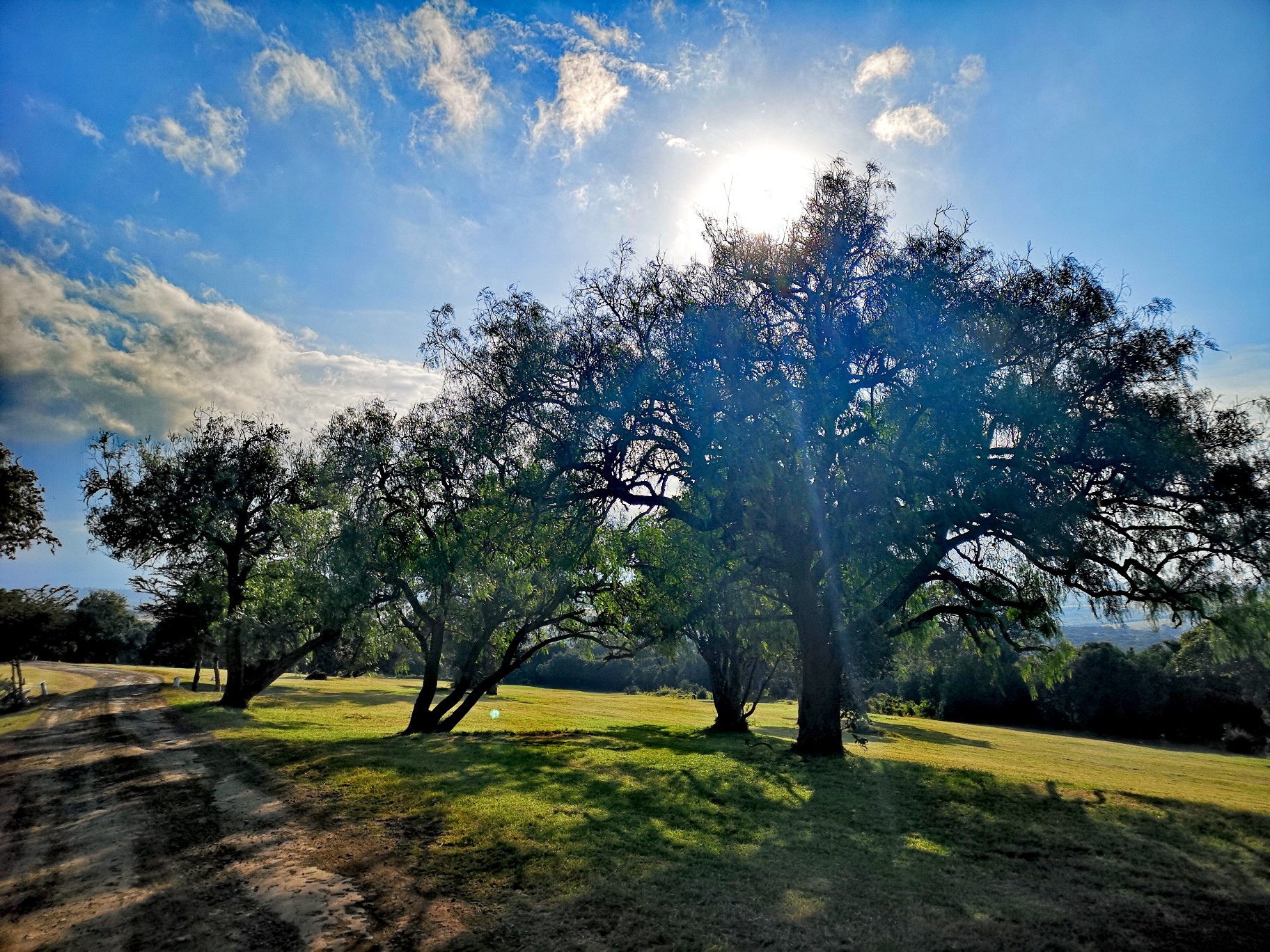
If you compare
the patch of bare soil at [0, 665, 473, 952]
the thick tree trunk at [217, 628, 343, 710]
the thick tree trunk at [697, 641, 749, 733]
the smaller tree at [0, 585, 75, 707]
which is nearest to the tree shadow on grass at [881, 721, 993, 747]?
the thick tree trunk at [697, 641, 749, 733]

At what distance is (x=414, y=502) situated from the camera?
18125 mm

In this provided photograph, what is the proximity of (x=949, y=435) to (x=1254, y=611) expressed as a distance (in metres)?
8.08

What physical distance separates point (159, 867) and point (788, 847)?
24.1ft

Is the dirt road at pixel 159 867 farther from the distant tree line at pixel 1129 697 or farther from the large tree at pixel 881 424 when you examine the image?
the distant tree line at pixel 1129 697

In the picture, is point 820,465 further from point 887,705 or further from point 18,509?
point 887,705

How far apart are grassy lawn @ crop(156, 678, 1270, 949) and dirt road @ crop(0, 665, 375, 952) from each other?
1002mm

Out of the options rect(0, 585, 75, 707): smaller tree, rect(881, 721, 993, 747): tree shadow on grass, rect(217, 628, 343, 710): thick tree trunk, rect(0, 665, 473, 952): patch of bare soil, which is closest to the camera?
rect(0, 665, 473, 952): patch of bare soil

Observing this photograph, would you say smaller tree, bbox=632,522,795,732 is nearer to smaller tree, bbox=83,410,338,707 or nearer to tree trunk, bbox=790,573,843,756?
tree trunk, bbox=790,573,843,756

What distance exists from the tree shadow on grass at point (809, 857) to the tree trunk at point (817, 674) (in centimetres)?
213

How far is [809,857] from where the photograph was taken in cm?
782

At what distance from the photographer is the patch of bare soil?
5.54 meters

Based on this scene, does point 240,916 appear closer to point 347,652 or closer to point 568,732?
point 568,732

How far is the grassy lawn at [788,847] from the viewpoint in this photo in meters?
5.71

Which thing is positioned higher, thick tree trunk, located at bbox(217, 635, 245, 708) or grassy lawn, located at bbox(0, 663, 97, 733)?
thick tree trunk, located at bbox(217, 635, 245, 708)
